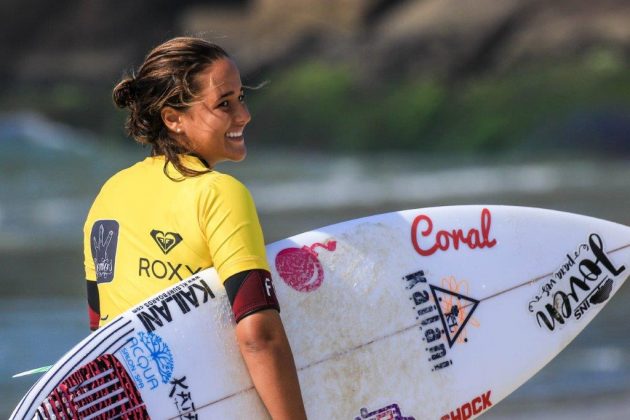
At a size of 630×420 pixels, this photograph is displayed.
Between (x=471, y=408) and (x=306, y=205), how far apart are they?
1243cm

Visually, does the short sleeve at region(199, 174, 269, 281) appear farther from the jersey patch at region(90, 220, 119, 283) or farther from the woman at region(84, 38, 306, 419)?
the jersey patch at region(90, 220, 119, 283)

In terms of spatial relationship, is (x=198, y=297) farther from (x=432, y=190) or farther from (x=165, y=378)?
(x=432, y=190)

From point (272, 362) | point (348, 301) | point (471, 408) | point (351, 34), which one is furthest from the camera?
point (351, 34)

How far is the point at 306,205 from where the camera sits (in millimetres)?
15320

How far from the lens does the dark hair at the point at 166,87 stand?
236cm

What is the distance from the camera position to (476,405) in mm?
2918

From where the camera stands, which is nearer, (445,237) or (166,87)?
(166,87)

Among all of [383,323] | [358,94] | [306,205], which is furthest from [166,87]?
[358,94]

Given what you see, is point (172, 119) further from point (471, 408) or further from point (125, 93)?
point (471, 408)

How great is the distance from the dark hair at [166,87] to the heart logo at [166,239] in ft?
0.40

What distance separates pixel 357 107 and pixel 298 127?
1.26 meters

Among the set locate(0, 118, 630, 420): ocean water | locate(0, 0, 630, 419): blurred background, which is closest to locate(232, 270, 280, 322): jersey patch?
locate(0, 118, 630, 420): ocean water

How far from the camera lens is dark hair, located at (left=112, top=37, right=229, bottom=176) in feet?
7.75

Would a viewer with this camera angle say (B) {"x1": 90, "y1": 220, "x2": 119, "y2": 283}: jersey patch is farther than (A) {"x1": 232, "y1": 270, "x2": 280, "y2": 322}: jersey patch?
Yes
